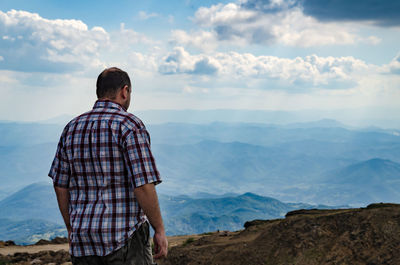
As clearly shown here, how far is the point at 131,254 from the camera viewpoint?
12.9 feet

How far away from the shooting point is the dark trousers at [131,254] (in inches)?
153

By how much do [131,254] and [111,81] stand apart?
1715mm

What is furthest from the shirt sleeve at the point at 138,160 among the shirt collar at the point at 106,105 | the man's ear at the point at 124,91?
the man's ear at the point at 124,91

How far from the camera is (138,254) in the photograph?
3990mm

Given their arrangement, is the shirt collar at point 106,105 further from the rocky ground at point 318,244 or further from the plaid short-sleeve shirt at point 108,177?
the rocky ground at point 318,244

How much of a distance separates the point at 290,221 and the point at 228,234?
3888 mm

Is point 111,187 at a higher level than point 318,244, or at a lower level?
higher

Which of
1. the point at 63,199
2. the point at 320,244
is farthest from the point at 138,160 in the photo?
the point at 320,244

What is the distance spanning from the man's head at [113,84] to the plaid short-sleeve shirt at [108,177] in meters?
0.18

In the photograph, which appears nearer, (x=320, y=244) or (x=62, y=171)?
(x=62, y=171)

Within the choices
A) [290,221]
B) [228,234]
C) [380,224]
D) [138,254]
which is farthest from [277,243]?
[138,254]

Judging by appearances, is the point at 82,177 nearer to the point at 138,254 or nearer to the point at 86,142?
the point at 86,142

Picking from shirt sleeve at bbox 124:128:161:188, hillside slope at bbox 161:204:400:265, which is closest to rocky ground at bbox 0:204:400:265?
hillside slope at bbox 161:204:400:265

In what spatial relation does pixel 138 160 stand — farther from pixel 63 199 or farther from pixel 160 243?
pixel 63 199
